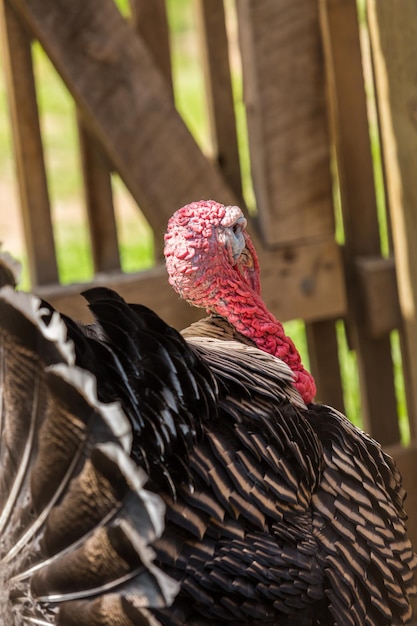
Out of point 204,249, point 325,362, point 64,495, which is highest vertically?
point 204,249

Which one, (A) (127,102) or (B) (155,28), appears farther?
(B) (155,28)

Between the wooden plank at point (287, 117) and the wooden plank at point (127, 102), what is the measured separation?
0.18 meters

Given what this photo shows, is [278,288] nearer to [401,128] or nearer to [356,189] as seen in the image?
[356,189]

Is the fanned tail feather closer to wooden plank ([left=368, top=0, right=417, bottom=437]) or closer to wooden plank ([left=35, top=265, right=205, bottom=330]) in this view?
wooden plank ([left=35, top=265, right=205, bottom=330])

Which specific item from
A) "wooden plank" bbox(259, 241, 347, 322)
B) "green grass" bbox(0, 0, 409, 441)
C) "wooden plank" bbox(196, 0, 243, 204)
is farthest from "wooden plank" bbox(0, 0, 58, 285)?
"green grass" bbox(0, 0, 409, 441)

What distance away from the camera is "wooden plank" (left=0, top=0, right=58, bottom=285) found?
121 inches

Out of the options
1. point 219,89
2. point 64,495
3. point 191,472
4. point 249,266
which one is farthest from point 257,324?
point 219,89

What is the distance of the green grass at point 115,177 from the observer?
6727 millimetres

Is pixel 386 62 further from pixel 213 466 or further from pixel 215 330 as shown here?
pixel 213 466

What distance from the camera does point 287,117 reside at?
10.6 ft

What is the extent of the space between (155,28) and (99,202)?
62 centimetres

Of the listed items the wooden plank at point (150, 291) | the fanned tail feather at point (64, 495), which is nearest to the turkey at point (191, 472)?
the fanned tail feather at point (64, 495)

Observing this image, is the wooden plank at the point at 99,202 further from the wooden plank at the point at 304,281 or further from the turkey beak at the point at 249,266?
the turkey beak at the point at 249,266

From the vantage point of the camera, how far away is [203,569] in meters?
1.79
